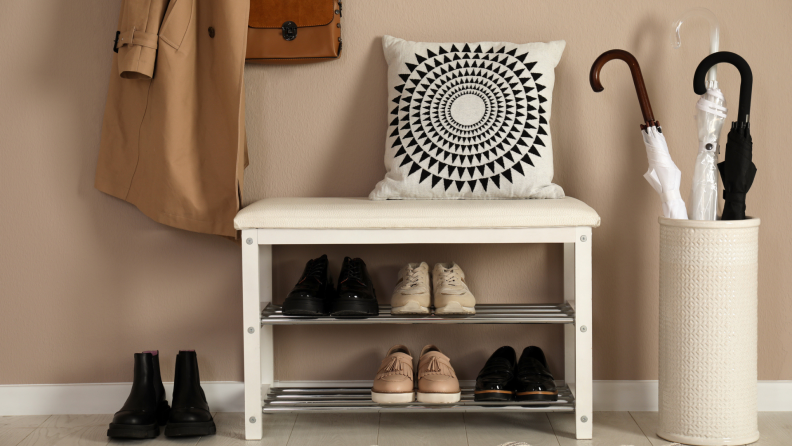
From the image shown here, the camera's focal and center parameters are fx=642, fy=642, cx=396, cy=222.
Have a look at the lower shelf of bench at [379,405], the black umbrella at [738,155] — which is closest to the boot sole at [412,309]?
the lower shelf of bench at [379,405]

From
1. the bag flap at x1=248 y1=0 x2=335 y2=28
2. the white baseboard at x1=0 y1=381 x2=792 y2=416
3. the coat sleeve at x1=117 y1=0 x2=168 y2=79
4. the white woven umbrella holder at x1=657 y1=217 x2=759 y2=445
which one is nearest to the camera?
the white woven umbrella holder at x1=657 y1=217 x2=759 y2=445

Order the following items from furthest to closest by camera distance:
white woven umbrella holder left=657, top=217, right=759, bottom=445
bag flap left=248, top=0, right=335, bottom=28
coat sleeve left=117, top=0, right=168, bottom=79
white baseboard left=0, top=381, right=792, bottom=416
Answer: white baseboard left=0, top=381, right=792, bottom=416 → bag flap left=248, top=0, right=335, bottom=28 → coat sleeve left=117, top=0, right=168, bottom=79 → white woven umbrella holder left=657, top=217, right=759, bottom=445

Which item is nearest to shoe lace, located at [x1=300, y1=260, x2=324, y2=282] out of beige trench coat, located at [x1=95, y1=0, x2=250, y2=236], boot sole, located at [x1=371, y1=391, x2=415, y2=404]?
beige trench coat, located at [x1=95, y1=0, x2=250, y2=236]

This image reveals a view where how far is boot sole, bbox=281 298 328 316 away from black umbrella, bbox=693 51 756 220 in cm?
99

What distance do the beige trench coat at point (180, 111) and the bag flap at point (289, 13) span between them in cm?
7

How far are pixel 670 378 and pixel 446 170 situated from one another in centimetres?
73

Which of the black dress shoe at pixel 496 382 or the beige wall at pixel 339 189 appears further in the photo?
the beige wall at pixel 339 189

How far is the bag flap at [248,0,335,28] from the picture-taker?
1.68 meters

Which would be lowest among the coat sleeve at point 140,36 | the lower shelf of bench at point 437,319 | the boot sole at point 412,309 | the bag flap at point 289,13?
the lower shelf of bench at point 437,319

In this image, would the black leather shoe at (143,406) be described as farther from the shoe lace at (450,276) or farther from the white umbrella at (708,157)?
the white umbrella at (708,157)

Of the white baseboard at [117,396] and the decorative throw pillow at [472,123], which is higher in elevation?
the decorative throw pillow at [472,123]

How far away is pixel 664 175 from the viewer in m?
1.55

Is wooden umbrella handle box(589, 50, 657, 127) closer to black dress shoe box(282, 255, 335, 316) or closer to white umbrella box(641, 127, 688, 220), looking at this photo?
white umbrella box(641, 127, 688, 220)

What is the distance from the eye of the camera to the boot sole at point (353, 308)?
151 centimetres
